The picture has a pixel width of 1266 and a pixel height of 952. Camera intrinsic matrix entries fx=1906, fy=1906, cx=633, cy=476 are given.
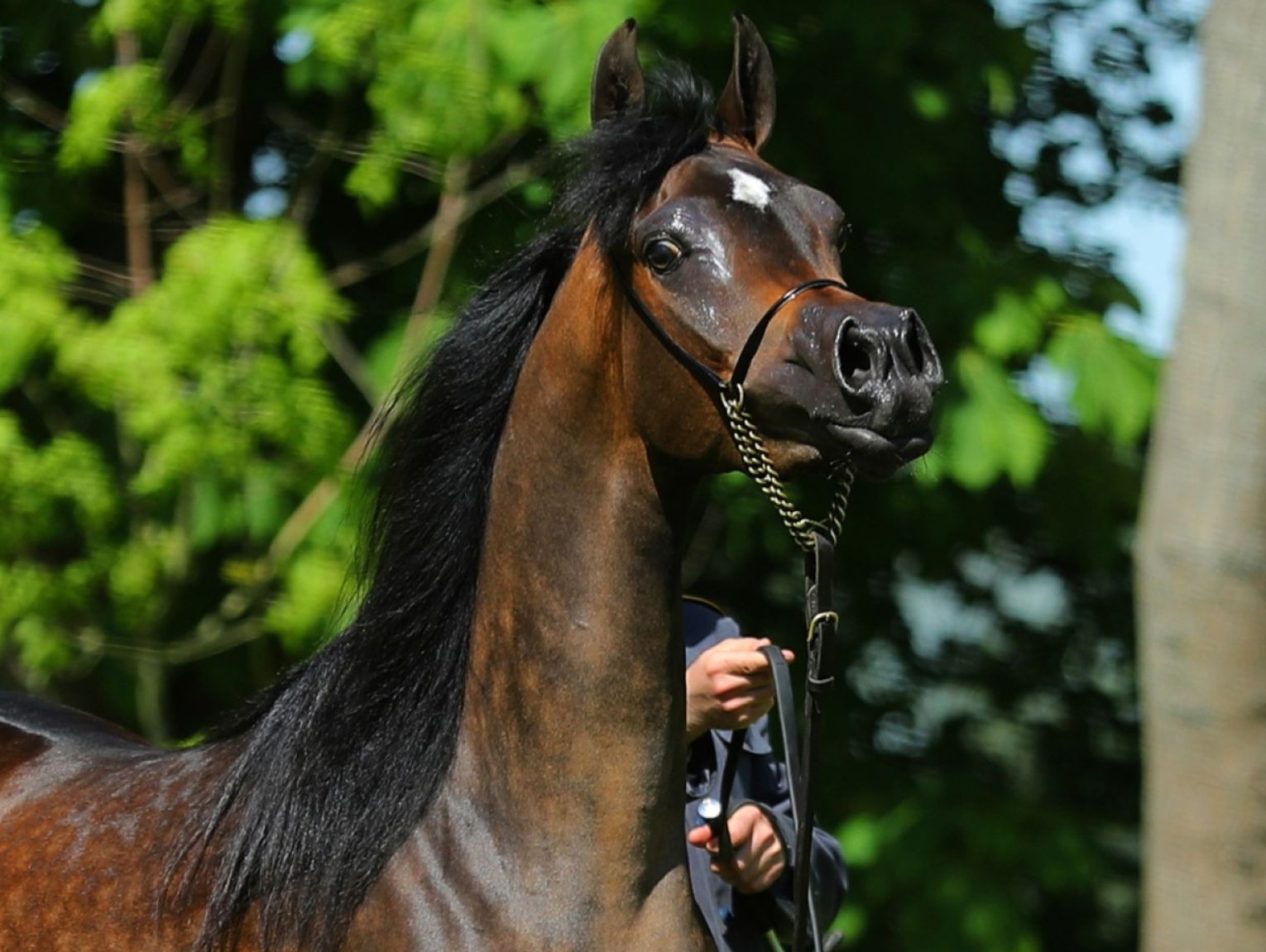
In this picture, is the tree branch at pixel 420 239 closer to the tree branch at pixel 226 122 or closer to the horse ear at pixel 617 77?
the tree branch at pixel 226 122

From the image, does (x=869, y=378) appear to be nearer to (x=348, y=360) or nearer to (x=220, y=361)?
(x=220, y=361)

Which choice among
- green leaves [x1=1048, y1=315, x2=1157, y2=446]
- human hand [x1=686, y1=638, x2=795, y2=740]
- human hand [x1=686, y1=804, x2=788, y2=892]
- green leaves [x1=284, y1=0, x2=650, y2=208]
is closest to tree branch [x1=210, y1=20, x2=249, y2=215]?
green leaves [x1=284, y1=0, x2=650, y2=208]

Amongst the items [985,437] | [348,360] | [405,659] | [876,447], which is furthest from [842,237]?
[348,360]

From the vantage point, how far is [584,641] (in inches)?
94.2

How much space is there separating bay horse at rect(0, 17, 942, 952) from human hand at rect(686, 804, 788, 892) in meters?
0.31

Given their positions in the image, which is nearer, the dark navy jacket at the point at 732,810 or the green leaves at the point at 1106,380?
the dark navy jacket at the point at 732,810

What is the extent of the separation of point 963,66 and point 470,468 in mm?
2933

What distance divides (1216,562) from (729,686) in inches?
29.6

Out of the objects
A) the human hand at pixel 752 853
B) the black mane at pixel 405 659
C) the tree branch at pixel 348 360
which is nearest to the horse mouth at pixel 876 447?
the black mane at pixel 405 659

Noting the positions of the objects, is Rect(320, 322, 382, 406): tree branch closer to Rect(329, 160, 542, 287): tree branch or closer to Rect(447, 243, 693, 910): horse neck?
Rect(329, 160, 542, 287): tree branch

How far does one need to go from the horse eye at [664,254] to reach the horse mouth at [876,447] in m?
0.30

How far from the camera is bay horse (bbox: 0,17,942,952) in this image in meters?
2.33

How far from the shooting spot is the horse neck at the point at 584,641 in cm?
237

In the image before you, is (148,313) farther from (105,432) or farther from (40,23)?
(40,23)
